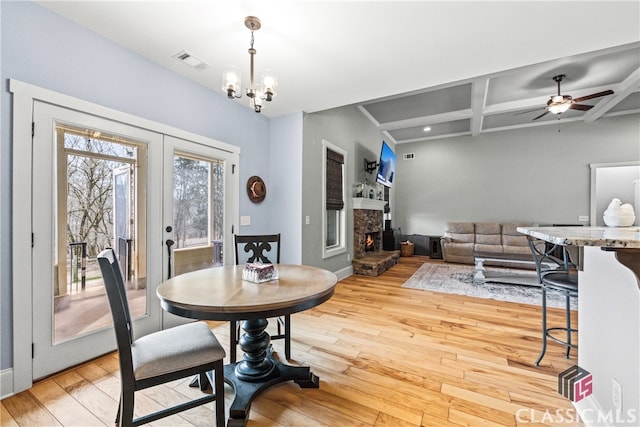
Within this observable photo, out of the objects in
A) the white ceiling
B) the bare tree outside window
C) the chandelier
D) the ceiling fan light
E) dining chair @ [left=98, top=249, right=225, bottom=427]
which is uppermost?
the ceiling fan light

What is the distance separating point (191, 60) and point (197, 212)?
1.47 m

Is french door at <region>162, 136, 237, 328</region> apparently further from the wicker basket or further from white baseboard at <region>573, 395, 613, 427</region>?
the wicker basket

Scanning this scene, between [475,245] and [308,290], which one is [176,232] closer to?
[308,290]

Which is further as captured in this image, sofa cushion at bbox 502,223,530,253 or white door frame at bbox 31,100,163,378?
sofa cushion at bbox 502,223,530,253

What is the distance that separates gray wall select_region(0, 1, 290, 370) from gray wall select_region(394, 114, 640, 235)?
574 centimetres

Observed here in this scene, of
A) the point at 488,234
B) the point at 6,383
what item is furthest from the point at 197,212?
the point at 488,234

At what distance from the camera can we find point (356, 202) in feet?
17.5

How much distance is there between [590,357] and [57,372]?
3.39 metres

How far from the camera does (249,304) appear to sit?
1.26m

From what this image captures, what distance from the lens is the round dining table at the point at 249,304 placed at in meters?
1.27

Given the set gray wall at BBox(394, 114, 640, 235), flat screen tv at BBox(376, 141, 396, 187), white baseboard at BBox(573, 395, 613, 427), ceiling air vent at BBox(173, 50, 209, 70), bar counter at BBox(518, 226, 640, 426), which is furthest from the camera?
gray wall at BBox(394, 114, 640, 235)

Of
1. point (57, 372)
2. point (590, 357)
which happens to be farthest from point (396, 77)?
point (57, 372)

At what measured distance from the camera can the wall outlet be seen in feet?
3.88

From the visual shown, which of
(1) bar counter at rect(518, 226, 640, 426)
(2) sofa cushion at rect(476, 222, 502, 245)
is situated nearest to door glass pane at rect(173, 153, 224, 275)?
(1) bar counter at rect(518, 226, 640, 426)
